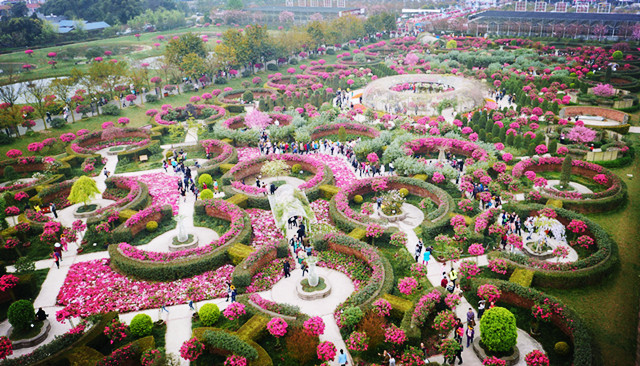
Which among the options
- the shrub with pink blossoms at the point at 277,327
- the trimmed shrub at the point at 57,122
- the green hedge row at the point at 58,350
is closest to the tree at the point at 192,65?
the trimmed shrub at the point at 57,122

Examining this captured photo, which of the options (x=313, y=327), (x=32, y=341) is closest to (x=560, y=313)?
(x=313, y=327)

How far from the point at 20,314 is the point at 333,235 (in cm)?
1969

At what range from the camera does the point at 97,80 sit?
66.2 m

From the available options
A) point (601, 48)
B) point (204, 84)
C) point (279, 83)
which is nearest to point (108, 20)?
point (204, 84)

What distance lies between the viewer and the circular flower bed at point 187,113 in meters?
61.0

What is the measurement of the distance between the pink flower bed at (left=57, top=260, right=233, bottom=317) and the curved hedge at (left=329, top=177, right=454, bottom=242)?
31.6 ft

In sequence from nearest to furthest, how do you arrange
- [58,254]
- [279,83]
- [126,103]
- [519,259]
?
[519,259], [58,254], [126,103], [279,83]

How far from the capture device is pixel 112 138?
55906 mm

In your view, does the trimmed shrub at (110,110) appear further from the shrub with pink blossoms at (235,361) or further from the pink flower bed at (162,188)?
the shrub with pink blossoms at (235,361)

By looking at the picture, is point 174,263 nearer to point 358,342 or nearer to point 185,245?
point 185,245

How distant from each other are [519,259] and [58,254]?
105 ft

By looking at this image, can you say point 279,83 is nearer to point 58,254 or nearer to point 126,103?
point 126,103

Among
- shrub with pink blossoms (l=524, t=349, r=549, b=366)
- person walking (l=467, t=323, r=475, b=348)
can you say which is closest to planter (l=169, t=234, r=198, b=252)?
person walking (l=467, t=323, r=475, b=348)

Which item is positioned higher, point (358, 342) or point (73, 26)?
point (73, 26)
